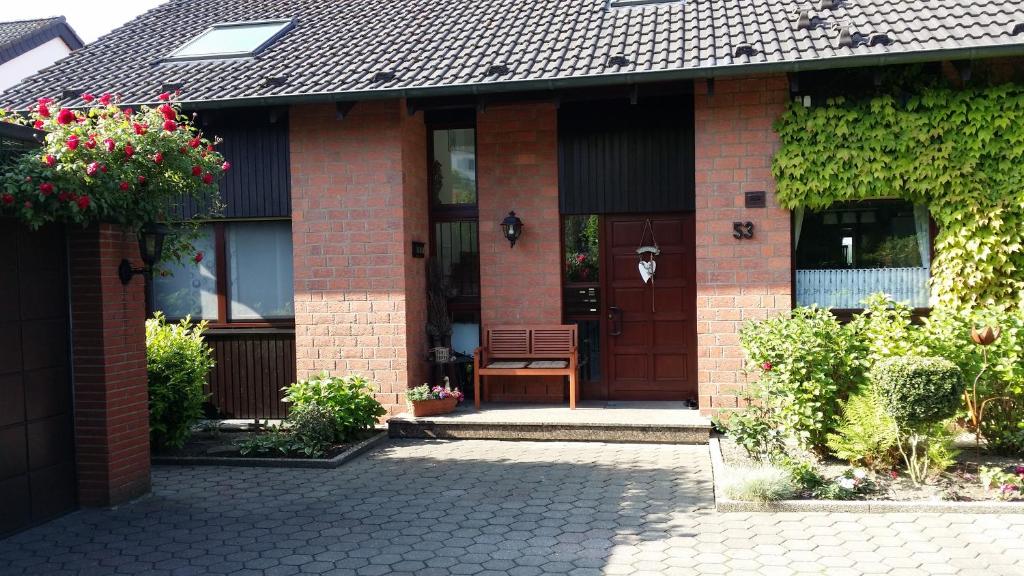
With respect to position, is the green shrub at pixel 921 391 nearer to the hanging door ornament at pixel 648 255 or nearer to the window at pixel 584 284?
the hanging door ornament at pixel 648 255

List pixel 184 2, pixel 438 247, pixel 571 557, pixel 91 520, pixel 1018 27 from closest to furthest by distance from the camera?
1. pixel 571 557
2. pixel 91 520
3. pixel 1018 27
4. pixel 438 247
5. pixel 184 2

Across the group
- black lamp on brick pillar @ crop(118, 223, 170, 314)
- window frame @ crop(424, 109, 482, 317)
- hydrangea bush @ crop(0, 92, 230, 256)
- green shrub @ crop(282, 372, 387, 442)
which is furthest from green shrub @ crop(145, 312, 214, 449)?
window frame @ crop(424, 109, 482, 317)

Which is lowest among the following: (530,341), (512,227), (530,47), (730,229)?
(530,341)

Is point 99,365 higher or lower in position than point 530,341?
higher

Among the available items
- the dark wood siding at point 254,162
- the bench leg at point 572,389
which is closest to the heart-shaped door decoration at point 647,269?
the bench leg at point 572,389

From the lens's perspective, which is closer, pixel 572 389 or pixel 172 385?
pixel 172 385

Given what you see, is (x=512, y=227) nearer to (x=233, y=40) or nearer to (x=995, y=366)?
(x=233, y=40)

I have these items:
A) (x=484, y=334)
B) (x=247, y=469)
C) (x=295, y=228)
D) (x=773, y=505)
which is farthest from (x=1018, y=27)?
(x=247, y=469)

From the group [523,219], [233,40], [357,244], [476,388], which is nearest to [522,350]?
[476,388]

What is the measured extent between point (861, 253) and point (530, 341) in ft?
12.1

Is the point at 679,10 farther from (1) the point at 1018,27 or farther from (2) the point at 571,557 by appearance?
(2) the point at 571,557

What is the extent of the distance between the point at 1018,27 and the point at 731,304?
361 centimetres

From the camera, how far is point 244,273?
10273 millimetres

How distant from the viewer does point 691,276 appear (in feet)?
31.9
